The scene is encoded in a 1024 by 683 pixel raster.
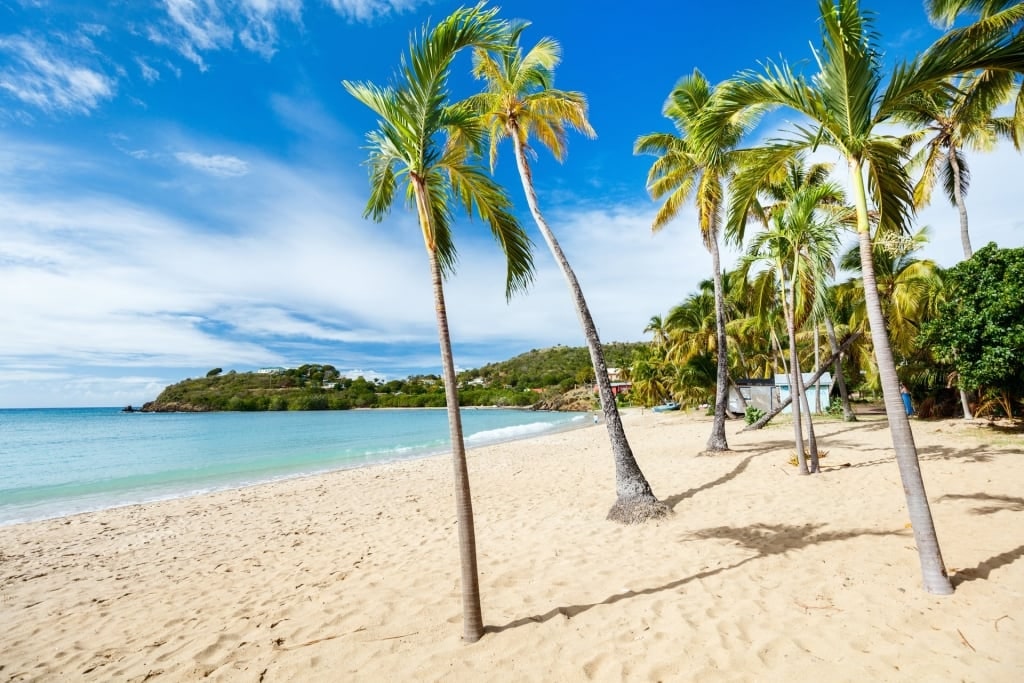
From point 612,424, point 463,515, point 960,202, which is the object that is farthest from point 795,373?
point 960,202

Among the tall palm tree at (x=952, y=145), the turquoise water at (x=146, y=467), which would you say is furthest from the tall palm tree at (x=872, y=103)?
the turquoise water at (x=146, y=467)

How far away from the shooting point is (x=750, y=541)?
561 centimetres

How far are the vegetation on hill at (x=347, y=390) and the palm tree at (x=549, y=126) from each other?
75.5 metres

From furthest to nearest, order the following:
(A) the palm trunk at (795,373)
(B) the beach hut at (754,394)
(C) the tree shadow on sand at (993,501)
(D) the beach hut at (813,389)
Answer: (B) the beach hut at (754,394) < (D) the beach hut at (813,389) < (A) the palm trunk at (795,373) < (C) the tree shadow on sand at (993,501)

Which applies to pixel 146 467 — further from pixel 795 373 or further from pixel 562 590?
pixel 795 373

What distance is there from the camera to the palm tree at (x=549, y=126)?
7023mm

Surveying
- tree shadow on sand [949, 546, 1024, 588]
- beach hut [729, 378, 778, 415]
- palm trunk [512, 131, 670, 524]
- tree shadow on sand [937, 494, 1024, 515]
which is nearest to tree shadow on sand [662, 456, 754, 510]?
palm trunk [512, 131, 670, 524]

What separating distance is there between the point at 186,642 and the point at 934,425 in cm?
2047

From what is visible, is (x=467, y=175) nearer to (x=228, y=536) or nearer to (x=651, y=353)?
(x=228, y=536)

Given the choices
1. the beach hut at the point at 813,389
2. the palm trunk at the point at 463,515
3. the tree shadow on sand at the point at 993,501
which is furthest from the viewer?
the beach hut at the point at 813,389

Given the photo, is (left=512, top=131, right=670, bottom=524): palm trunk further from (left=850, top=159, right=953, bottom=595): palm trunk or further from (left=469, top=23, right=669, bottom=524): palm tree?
(left=850, top=159, right=953, bottom=595): palm trunk

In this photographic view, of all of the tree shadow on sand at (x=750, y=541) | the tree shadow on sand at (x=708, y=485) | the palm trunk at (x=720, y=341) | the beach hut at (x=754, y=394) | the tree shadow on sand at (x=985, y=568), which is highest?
the palm trunk at (x=720, y=341)

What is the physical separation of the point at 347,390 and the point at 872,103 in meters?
128

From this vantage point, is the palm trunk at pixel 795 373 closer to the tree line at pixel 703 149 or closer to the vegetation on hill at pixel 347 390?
the tree line at pixel 703 149
